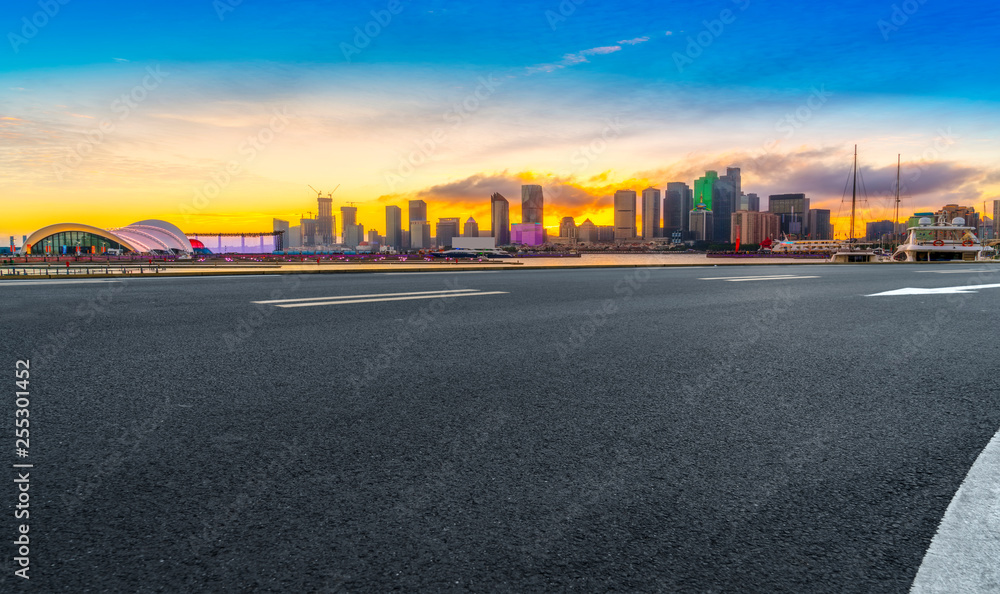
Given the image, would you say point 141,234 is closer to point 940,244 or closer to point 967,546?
point 940,244

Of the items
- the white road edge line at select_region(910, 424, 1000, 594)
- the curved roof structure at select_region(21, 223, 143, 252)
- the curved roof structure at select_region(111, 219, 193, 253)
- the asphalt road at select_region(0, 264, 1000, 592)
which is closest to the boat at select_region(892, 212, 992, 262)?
the asphalt road at select_region(0, 264, 1000, 592)

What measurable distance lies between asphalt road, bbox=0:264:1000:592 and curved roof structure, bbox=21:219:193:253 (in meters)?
134

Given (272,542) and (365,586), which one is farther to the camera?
(272,542)

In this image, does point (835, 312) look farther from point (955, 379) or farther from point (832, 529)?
point (832, 529)

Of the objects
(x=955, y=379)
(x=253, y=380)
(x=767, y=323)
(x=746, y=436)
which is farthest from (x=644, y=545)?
(x=767, y=323)

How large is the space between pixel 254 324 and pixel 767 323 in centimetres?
718

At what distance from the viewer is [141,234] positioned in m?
132

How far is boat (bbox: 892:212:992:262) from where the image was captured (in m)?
72.8

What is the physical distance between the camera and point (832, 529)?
2.21 m

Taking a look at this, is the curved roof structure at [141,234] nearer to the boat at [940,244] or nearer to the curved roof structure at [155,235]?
the curved roof structure at [155,235]

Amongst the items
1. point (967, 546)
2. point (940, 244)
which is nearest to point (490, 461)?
point (967, 546)

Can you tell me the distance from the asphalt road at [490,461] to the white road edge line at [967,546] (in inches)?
2.4

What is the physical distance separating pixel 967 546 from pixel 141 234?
506ft

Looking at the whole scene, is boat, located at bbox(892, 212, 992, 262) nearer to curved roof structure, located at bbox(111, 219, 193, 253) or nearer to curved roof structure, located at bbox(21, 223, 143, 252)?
curved roof structure, located at bbox(21, 223, 143, 252)
